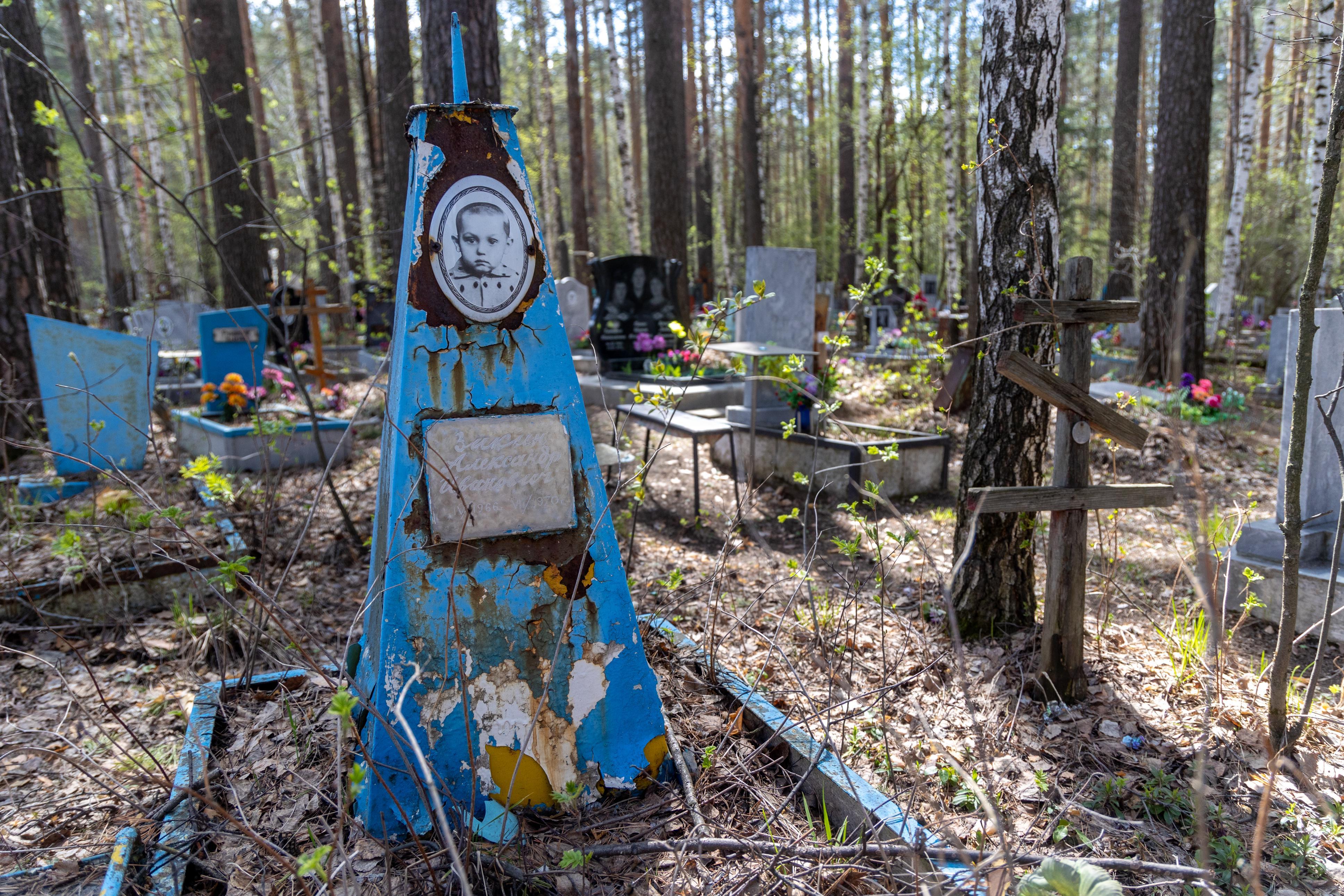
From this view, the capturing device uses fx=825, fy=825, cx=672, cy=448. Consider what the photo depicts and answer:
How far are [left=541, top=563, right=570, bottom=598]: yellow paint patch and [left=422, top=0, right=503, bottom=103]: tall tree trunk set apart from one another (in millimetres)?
4109

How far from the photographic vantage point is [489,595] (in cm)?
217

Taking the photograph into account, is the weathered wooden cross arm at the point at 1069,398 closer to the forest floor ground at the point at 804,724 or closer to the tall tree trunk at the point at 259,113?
the forest floor ground at the point at 804,724

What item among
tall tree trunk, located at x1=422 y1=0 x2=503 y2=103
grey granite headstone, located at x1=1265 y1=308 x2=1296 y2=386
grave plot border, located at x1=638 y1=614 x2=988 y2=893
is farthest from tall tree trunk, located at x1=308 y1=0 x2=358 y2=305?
grey granite headstone, located at x1=1265 y1=308 x2=1296 y2=386

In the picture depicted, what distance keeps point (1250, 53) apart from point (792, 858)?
807 inches

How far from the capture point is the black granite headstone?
9.70 m

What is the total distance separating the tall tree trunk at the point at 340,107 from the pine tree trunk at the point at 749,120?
6.93 meters

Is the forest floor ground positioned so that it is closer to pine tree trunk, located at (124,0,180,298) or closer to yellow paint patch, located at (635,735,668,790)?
yellow paint patch, located at (635,735,668,790)

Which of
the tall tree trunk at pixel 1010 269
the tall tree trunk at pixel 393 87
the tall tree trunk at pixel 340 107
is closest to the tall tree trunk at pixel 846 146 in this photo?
the tall tree trunk at pixel 340 107

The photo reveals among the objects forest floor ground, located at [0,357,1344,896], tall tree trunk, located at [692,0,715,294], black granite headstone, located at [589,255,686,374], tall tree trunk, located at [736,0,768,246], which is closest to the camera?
forest floor ground, located at [0,357,1344,896]

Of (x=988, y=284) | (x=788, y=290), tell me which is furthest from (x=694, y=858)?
(x=788, y=290)

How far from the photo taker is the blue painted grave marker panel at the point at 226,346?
717cm

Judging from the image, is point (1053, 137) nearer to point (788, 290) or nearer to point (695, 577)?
point (695, 577)

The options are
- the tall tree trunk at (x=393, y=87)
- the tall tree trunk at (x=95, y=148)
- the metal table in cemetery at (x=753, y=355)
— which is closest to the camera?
the metal table in cemetery at (x=753, y=355)

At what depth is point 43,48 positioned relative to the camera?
687 centimetres
